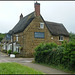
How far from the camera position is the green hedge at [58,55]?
40.7 ft

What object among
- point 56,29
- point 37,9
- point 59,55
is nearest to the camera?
point 59,55

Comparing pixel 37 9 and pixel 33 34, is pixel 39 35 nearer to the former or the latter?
pixel 33 34

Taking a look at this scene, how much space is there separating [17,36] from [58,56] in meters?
18.8

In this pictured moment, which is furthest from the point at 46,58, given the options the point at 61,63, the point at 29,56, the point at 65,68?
the point at 29,56

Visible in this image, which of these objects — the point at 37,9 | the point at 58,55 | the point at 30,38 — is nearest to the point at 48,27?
the point at 37,9

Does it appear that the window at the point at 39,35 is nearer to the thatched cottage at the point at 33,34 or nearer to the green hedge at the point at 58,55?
the thatched cottage at the point at 33,34

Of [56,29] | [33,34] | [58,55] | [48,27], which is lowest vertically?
[58,55]

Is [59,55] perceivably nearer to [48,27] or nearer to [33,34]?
[33,34]

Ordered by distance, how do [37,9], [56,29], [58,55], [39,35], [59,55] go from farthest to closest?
[56,29] < [39,35] < [37,9] < [58,55] < [59,55]

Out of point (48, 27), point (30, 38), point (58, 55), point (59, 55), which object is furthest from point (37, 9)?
point (59, 55)

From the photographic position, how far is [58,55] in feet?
48.7

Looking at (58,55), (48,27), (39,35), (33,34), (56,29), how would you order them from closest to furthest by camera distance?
(58,55)
(33,34)
(39,35)
(48,27)
(56,29)

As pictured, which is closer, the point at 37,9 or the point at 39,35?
the point at 37,9

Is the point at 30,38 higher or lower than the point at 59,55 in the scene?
higher
